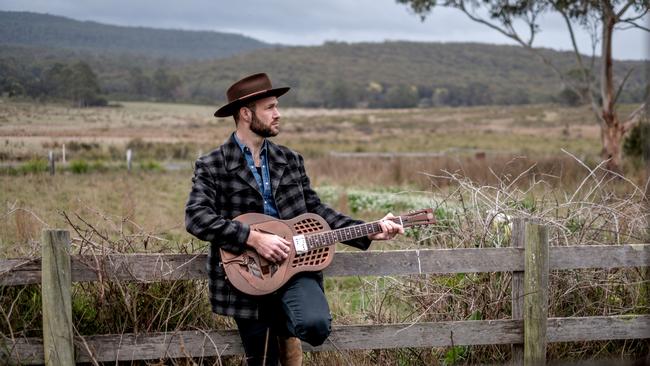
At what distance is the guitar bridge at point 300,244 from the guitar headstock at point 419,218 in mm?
593

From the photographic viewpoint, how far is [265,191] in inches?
191

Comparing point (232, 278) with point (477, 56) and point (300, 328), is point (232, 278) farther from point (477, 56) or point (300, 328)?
point (477, 56)

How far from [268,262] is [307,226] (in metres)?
0.34

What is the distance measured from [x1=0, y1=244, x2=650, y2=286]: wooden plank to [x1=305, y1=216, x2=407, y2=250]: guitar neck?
42 cm

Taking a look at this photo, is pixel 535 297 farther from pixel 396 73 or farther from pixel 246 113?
pixel 396 73

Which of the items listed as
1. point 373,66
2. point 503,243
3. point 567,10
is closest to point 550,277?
point 503,243

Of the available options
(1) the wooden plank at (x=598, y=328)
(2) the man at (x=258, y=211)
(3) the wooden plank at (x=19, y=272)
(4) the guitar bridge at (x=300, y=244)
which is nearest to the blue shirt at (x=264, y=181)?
(2) the man at (x=258, y=211)

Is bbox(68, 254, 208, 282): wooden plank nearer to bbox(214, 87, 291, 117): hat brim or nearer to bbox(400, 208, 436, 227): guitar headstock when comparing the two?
bbox(214, 87, 291, 117): hat brim

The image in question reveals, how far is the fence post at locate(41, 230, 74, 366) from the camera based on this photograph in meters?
4.75

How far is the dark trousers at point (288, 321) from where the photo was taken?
14.5 ft

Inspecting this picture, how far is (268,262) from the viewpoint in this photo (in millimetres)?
4598

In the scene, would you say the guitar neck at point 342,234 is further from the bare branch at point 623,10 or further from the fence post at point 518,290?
the bare branch at point 623,10

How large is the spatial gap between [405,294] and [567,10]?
788 inches

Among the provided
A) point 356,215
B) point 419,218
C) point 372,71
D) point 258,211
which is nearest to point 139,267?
point 258,211
